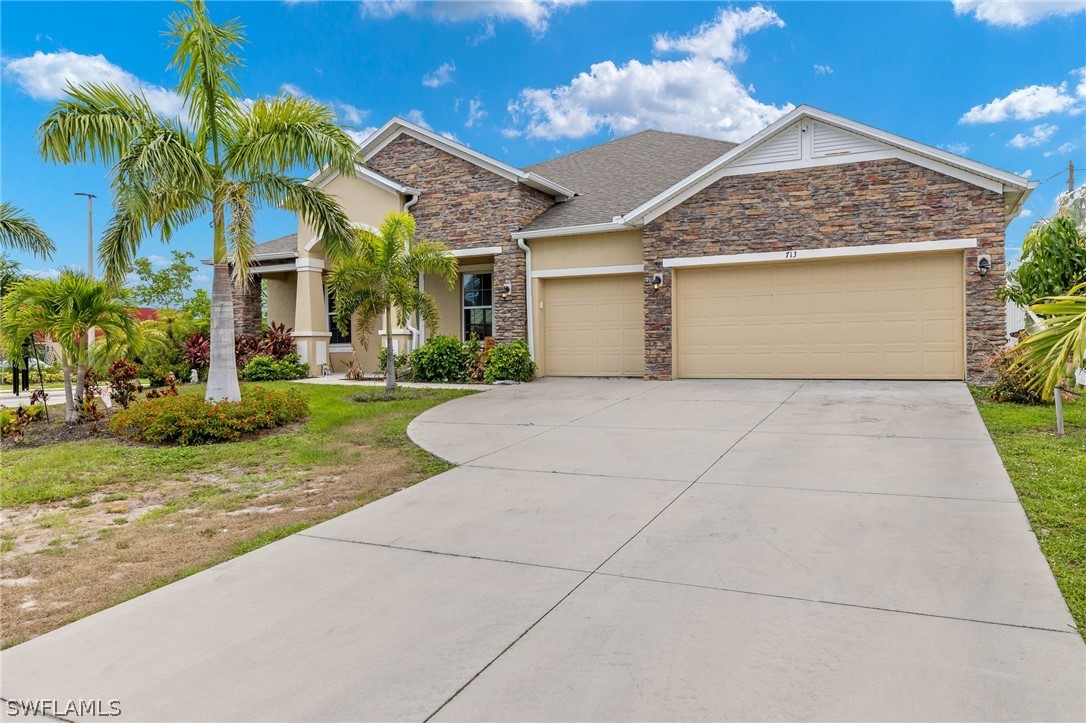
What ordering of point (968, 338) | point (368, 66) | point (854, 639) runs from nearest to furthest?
point (854, 639) < point (968, 338) < point (368, 66)

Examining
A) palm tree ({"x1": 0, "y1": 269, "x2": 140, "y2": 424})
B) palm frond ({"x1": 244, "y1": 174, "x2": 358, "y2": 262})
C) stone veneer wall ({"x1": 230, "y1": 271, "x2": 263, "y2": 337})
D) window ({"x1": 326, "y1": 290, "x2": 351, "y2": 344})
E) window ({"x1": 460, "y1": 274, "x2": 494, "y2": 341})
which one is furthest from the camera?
window ({"x1": 326, "y1": 290, "x2": 351, "y2": 344})

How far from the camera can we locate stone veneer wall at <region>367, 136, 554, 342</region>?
15719 mm

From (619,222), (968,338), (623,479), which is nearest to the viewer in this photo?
(623,479)

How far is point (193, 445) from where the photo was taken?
8.97m

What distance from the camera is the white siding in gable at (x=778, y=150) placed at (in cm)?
1297

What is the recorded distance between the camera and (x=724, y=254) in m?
13.6

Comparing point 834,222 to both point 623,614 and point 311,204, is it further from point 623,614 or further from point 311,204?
point 623,614

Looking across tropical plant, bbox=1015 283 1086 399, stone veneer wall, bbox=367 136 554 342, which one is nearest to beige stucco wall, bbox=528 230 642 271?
stone veneer wall, bbox=367 136 554 342

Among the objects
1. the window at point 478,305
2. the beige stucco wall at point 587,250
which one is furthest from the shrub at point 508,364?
the window at point 478,305

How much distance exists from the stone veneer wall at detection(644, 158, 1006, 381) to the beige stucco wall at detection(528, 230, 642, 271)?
676 mm

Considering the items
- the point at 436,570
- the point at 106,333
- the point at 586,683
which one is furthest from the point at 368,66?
the point at 586,683

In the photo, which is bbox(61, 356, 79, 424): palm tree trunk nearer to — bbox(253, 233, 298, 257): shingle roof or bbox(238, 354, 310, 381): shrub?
bbox(238, 354, 310, 381): shrub

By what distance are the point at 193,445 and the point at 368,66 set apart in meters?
16.2

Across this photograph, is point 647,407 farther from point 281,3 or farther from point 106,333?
point 281,3
